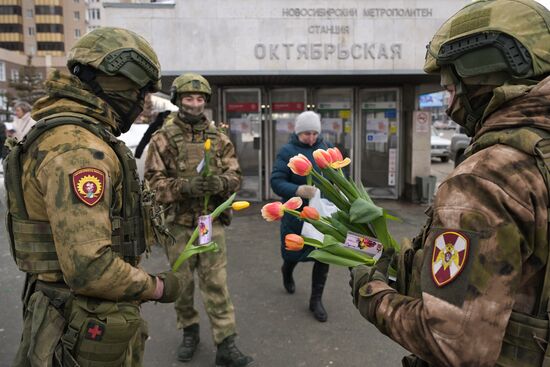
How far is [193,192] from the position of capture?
10.7 ft

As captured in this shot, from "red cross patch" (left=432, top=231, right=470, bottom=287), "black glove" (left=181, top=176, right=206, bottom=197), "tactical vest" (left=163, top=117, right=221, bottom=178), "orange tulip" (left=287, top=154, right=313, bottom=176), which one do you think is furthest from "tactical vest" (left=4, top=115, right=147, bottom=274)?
"tactical vest" (left=163, top=117, right=221, bottom=178)

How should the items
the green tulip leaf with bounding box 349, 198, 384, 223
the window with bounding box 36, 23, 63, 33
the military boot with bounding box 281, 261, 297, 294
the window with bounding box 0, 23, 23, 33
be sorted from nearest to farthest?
the green tulip leaf with bounding box 349, 198, 384, 223, the military boot with bounding box 281, 261, 297, 294, the window with bounding box 0, 23, 23, 33, the window with bounding box 36, 23, 63, 33

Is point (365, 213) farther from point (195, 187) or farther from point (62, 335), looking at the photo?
point (195, 187)

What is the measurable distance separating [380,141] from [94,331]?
27.4 feet

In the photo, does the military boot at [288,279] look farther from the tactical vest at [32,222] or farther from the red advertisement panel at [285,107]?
the red advertisement panel at [285,107]

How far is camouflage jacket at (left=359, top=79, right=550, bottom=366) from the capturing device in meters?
1.10

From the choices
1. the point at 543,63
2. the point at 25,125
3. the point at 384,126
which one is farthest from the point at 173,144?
the point at 384,126

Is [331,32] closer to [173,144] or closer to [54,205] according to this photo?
[173,144]

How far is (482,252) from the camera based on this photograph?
1.10 m

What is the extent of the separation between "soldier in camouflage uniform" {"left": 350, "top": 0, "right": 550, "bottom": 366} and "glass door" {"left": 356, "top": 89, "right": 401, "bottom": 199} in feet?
26.6

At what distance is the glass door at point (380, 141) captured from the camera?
9211 mm

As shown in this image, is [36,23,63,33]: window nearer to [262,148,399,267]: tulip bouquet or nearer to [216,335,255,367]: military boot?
[216,335,255,367]: military boot

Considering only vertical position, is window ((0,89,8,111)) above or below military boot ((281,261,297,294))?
above

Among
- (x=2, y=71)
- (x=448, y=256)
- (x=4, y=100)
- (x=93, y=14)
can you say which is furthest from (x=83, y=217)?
(x=93, y=14)
